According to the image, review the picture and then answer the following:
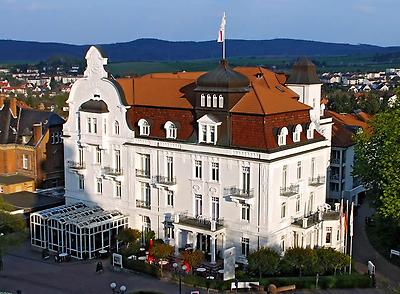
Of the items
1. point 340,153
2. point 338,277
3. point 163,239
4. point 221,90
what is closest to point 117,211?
point 163,239

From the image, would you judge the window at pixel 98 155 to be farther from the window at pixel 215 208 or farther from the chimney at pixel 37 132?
the chimney at pixel 37 132

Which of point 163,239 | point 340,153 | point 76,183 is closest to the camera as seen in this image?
point 163,239

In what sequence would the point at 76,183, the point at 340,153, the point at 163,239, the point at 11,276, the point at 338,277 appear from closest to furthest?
the point at 338,277
the point at 11,276
the point at 163,239
the point at 76,183
the point at 340,153

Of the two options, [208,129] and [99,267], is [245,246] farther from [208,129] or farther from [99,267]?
[99,267]

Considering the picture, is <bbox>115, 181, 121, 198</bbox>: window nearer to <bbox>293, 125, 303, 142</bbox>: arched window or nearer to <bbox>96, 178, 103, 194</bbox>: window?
<bbox>96, 178, 103, 194</bbox>: window

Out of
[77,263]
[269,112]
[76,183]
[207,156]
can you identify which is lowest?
[77,263]

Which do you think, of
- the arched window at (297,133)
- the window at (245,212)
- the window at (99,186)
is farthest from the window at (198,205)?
the window at (99,186)

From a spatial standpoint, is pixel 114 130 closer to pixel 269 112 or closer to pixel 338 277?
pixel 269 112

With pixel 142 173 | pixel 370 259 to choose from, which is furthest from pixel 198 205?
pixel 370 259
